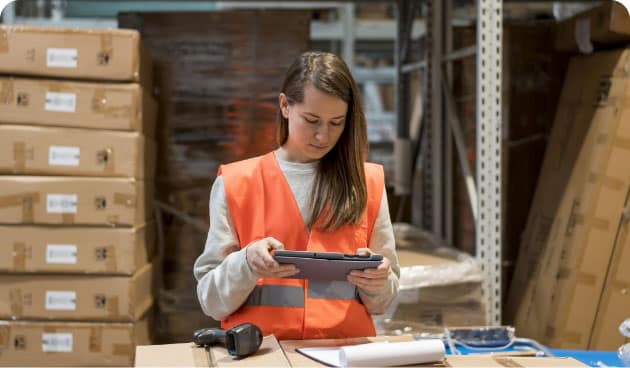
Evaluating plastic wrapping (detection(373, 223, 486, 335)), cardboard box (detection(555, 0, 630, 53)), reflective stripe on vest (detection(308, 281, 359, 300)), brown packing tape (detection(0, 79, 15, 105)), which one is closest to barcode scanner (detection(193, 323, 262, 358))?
reflective stripe on vest (detection(308, 281, 359, 300))

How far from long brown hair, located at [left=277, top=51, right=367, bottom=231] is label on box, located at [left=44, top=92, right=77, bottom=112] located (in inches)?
68.3

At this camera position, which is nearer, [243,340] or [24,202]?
[243,340]

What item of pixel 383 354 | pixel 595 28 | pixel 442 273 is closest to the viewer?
pixel 383 354

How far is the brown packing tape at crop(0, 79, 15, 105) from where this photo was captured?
3.32 meters

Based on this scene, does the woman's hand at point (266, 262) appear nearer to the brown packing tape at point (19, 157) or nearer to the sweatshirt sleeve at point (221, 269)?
the sweatshirt sleeve at point (221, 269)

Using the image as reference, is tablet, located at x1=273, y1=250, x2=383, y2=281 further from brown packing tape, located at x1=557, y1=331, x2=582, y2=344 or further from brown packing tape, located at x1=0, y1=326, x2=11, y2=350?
brown packing tape, located at x1=0, y1=326, x2=11, y2=350

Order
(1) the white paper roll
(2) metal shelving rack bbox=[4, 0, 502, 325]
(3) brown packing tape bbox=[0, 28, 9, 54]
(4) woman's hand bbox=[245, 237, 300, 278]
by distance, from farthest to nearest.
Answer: (3) brown packing tape bbox=[0, 28, 9, 54]
(2) metal shelving rack bbox=[4, 0, 502, 325]
(4) woman's hand bbox=[245, 237, 300, 278]
(1) the white paper roll

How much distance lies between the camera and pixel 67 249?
3354 mm

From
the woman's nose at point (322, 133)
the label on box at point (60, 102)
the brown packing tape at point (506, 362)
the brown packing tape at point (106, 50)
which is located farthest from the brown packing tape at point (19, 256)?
the brown packing tape at point (506, 362)

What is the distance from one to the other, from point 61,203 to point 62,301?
0.44 m

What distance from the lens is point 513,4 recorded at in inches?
254

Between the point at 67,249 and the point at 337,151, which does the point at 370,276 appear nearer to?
the point at 337,151

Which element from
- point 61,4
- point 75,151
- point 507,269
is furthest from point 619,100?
point 61,4

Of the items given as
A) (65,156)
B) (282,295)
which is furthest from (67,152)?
(282,295)
